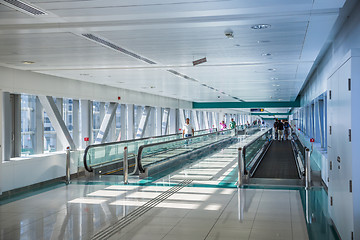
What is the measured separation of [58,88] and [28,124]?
2164 millimetres

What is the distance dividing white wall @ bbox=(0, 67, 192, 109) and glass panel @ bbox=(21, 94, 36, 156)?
1.69 meters

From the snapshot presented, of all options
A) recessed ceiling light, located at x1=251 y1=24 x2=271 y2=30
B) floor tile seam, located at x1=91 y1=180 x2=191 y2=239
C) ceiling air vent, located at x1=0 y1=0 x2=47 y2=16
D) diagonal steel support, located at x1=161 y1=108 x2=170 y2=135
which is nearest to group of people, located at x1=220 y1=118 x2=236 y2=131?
diagonal steel support, located at x1=161 y1=108 x2=170 y2=135

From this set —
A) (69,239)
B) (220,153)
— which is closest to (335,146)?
(69,239)

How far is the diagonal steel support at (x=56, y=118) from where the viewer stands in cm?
1480

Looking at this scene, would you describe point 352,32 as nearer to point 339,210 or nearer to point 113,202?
point 339,210

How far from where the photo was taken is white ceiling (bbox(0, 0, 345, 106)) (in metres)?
5.78

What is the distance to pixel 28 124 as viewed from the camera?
15.2 meters

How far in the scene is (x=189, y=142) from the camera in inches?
686

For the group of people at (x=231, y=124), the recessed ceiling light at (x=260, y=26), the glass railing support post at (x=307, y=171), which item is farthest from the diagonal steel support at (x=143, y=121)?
the recessed ceiling light at (x=260, y=26)

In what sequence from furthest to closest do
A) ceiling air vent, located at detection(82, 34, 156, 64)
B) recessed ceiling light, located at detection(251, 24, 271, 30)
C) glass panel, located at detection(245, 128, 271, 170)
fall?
glass panel, located at detection(245, 128, 271, 170)
ceiling air vent, located at detection(82, 34, 156, 64)
recessed ceiling light, located at detection(251, 24, 271, 30)

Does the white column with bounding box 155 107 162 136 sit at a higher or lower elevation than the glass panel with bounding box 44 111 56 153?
higher

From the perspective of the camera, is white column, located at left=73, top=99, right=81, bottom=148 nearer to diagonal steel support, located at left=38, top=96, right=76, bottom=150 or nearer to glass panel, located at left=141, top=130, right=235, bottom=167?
diagonal steel support, located at left=38, top=96, right=76, bottom=150

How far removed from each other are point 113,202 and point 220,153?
5752 millimetres

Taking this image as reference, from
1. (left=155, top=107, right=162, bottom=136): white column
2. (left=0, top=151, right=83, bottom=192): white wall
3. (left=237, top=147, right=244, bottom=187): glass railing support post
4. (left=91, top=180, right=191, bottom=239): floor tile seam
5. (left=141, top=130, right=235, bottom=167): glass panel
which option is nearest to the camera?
(left=91, top=180, right=191, bottom=239): floor tile seam
